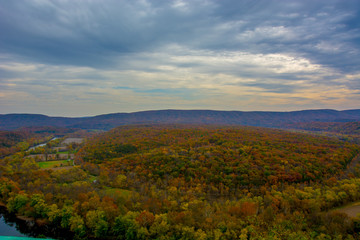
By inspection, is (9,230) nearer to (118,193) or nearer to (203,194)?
(118,193)

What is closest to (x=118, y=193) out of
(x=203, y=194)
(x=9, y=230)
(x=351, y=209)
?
(x=9, y=230)

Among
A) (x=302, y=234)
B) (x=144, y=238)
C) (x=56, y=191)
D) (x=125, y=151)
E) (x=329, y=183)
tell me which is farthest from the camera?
(x=125, y=151)

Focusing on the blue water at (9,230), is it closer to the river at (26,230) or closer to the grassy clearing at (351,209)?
the river at (26,230)

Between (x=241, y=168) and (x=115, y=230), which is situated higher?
(x=241, y=168)

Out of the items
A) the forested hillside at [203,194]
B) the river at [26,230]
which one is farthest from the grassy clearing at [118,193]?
the river at [26,230]

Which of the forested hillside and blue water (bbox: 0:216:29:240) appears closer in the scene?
the forested hillside

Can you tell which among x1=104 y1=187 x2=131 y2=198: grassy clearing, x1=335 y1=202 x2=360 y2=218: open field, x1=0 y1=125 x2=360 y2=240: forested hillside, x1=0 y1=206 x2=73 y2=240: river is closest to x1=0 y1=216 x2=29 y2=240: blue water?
x1=0 y1=206 x2=73 y2=240: river

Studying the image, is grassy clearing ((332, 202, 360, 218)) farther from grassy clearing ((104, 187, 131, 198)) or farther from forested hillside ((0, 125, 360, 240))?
grassy clearing ((104, 187, 131, 198))

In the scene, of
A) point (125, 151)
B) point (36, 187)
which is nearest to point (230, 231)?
point (36, 187)

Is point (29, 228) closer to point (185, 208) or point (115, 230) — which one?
point (115, 230)
